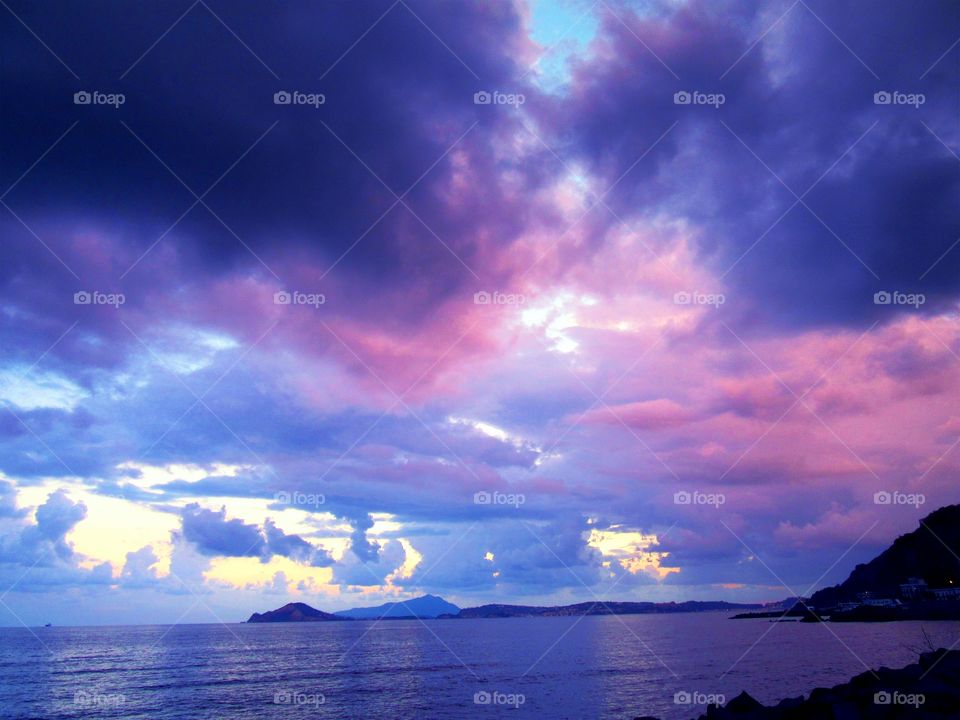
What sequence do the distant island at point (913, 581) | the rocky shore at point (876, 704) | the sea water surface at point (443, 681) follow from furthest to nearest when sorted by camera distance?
1. the distant island at point (913, 581)
2. the sea water surface at point (443, 681)
3. the rocky shore at point (876, 704)

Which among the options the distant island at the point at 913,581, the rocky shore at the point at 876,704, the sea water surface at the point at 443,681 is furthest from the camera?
the distant island at the point at 913,581

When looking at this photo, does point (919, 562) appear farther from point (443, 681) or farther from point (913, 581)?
point (443, 681)

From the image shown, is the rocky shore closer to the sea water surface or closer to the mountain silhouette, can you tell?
the sea water surface

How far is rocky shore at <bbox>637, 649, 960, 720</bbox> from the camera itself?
64.1 ft

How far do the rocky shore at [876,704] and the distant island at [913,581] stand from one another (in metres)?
104

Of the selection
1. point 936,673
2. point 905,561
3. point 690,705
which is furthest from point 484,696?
point 905,561

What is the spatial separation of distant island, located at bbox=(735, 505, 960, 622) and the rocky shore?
103801 millimetres

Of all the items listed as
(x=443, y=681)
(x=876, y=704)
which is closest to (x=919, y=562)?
(x=443, y=681)

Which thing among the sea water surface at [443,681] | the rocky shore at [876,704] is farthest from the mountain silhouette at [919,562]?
the rocky shore at [876,704]

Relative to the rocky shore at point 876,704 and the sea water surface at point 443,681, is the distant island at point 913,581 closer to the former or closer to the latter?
the sea water surface at point 443,681

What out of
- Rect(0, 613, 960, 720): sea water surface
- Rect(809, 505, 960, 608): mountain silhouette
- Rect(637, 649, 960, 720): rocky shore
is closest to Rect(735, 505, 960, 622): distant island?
Rect(809, 505, 960, 608): mountain silhouette

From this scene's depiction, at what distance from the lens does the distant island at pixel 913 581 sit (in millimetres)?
120500

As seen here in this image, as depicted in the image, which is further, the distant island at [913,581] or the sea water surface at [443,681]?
the distant island at [913,581]

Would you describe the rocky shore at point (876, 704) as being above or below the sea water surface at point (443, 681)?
above
